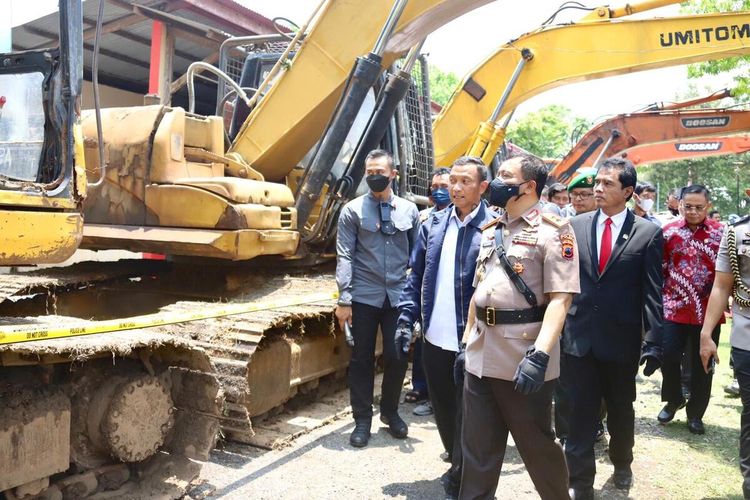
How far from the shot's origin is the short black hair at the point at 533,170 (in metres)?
3.37

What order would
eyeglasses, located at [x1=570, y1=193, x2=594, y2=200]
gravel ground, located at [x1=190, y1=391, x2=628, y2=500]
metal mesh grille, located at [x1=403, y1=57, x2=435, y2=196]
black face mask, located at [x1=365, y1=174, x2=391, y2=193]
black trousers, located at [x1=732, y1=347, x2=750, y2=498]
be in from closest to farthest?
black trousers, located at [x1=732, y1=347, x2=750, y2=498]
gravel ground, located at [x1=190, y1=391, x2=628, y2=500]
black face mask, located at [x1=365, y1=174, x2=391, y2=193]
eyeglasses, located at [x1=570, y1=193, x2=594, y2=200]
metal mesh grille, located at [x1=403, y1=57, x2=435, y2=196]

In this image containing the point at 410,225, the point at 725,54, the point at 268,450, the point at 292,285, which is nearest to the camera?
the point at 268,450

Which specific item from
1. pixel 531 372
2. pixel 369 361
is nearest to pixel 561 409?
pixel 369 361

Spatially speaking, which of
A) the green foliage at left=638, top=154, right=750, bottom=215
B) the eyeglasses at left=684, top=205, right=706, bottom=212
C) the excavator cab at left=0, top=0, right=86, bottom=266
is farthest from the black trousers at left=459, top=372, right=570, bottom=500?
the green foliage at left=638, top=154, right=750, bottom=215

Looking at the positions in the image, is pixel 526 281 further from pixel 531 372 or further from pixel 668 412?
pixel 668 412

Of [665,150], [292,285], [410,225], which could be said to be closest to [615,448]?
[410,225]

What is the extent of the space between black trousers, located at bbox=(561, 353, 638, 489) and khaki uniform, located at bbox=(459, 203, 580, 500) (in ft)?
2.81

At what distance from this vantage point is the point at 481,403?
337 cm

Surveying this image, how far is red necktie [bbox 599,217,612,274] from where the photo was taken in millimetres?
4180

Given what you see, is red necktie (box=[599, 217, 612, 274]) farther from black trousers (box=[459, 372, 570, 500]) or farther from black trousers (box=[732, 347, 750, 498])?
black trousers (box=[459, 372, 570, 500])

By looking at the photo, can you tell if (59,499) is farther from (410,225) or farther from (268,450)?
(410,225)

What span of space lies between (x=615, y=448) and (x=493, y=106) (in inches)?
262

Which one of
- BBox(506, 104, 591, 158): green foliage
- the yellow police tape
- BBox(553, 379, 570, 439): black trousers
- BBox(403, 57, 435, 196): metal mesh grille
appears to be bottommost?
BBox(553, 379, 570, 439): black trousers

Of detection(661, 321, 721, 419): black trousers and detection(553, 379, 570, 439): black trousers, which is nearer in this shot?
detection(553, 379, 570, 439): black trousers
